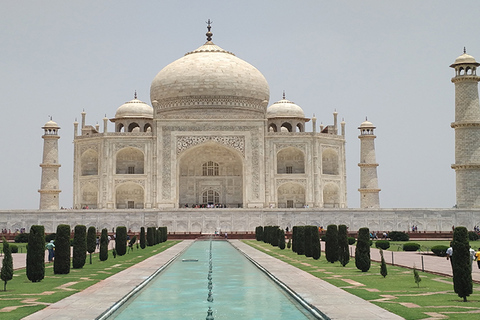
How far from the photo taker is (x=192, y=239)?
25.9m

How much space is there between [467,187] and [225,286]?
20.6 m

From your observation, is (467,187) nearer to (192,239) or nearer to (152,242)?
(192,239)

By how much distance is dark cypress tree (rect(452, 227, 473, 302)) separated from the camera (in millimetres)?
7688

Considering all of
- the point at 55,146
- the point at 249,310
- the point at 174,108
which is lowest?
the point at 249,310

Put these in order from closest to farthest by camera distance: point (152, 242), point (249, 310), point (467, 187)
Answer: point (249, 310)
point (152, 242)
point (467, 187)

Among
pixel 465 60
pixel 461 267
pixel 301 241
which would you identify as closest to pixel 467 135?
pixel 465 60

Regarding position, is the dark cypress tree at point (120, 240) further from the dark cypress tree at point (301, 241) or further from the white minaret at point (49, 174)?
the white minaret at point (49, 174)

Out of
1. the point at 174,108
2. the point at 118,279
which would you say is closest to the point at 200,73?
the point at 174,108

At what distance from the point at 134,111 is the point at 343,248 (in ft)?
82.9

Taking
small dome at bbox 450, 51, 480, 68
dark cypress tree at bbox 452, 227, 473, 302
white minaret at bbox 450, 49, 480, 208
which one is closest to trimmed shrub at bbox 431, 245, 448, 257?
dark cypress tree at bbox 452, 227, 473, 302

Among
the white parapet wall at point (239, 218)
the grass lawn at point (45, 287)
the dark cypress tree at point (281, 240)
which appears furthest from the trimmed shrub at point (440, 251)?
the white parapet wall at point (239, 218)

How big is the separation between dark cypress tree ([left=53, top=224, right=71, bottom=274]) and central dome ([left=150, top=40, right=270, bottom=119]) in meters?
21.4

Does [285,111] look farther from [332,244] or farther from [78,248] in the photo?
[78,248]

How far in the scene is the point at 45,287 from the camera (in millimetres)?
9398
